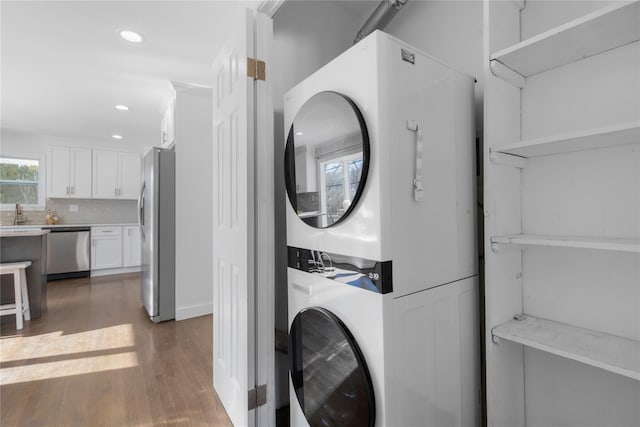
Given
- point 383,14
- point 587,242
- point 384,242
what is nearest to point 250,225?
point 384,242

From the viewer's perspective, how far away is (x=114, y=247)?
5504mm

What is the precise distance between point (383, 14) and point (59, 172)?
6090 mm

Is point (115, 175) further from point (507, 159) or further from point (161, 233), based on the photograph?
point (507, 159)

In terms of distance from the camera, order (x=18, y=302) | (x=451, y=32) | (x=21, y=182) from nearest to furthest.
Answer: (x=451, y=32) < (x=18, y=302) < (x=21, y=182)

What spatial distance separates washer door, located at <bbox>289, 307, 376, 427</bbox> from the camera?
40.0 inches

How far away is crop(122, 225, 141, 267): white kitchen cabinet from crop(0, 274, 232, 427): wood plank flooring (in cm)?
212

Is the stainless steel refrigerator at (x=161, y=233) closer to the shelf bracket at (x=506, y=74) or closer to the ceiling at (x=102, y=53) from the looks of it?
the ceiling at (x=102, y=53)

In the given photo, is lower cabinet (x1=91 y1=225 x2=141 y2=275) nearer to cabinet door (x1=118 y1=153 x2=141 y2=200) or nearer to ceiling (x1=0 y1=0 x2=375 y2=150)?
cabinet door (x1=118 y1=153 x2=141 y2=200)

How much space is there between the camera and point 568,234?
119 centimetres

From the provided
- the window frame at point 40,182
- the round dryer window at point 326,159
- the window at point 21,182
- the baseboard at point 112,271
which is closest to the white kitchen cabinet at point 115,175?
the window frame at point 40,182

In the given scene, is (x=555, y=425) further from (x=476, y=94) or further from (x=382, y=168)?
(x=476, y=94)

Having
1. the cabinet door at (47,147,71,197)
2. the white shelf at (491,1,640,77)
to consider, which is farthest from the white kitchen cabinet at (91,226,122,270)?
the white shelf at (491,1,640,77)

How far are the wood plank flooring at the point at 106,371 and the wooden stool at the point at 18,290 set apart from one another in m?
0.16

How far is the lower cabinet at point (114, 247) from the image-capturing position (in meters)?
5.34
